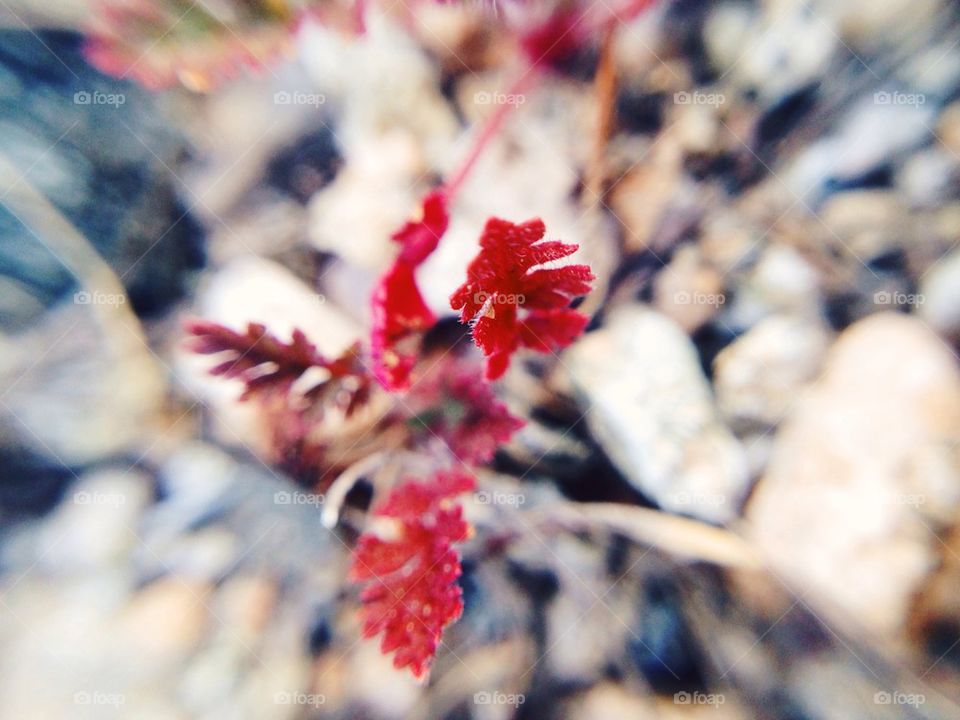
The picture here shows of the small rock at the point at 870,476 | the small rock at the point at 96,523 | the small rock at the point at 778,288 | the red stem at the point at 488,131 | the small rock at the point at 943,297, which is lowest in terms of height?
the small rock at the point at 870,476

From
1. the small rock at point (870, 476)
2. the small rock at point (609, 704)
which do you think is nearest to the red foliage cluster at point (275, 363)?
the small rock at point (609, 704)

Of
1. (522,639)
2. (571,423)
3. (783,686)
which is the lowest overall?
(783,686)

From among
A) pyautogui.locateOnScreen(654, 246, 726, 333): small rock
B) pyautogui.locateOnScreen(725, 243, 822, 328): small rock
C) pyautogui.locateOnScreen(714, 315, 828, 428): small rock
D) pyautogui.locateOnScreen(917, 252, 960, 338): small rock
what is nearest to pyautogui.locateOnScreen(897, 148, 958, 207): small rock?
pyautogui.locateOnScreen(917, 252, 960, 338): small rock

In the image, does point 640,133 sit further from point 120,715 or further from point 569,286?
point 120,715

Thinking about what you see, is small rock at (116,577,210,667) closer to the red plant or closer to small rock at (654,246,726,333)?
the red plant

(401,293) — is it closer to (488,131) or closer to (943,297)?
(488,131)

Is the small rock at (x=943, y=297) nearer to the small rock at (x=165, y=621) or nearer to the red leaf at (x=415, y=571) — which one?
the red leaf at (x=415, y=571)

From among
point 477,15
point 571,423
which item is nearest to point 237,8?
point 477,15
